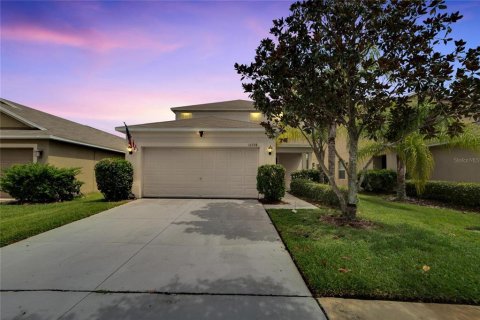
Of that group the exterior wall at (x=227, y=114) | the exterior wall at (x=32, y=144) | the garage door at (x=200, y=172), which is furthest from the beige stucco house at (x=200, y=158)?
the exterior wall at (x=227, y=114)

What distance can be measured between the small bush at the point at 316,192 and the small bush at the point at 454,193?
15.2 ft

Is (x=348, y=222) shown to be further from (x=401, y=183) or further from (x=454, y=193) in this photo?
(x=454, y=193)

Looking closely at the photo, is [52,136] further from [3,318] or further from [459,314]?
[459,314]

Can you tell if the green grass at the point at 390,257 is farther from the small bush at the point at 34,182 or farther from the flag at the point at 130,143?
the small bush at the point at 34,182

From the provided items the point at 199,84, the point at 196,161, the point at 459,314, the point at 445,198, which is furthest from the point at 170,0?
the point at 445,198

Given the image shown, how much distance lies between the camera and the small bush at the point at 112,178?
1045 cm

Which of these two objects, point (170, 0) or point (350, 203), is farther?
point (170, 0)

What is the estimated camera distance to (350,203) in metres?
6.94

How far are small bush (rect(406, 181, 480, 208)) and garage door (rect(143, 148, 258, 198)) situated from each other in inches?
303

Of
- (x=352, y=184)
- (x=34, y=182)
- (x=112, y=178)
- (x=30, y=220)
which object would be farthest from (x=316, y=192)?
(x=34, y=182)

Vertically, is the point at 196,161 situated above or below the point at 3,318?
above

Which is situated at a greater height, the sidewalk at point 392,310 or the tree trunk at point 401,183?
the tree trunk at point 401,183

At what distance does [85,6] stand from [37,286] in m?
7.27

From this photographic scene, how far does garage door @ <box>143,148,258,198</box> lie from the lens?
1179cm
